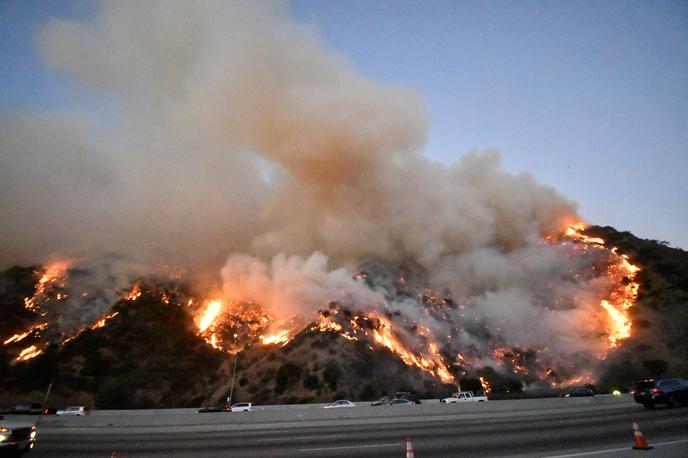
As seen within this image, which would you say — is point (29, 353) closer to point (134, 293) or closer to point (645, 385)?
A: point (134, 293)

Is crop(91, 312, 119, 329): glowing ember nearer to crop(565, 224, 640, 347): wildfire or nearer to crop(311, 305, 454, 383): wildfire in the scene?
crop(311, 305, 454, 383): wildfire

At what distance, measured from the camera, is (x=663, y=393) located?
23.7 metres

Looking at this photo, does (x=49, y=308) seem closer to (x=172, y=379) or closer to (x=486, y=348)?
(x=172, y=379)

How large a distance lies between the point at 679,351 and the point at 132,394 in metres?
115

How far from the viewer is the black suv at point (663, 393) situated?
77.0 ft

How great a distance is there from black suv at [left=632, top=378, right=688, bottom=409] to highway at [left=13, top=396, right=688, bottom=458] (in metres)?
4.08

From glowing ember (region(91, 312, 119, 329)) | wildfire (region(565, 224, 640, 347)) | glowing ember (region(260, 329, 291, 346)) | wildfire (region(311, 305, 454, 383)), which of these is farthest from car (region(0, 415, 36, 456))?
glowing ember (region(91, 312, 119, 329))

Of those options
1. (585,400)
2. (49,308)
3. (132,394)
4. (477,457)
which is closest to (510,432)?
(477,457)

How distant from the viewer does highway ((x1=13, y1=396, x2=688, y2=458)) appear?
1278 cm

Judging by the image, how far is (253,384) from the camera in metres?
89.4

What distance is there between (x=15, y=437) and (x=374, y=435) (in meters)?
14.1

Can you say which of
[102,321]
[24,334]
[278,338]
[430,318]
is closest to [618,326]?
[430,318]

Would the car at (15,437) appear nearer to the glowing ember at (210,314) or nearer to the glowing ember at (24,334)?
the glowing ember at (210,314)

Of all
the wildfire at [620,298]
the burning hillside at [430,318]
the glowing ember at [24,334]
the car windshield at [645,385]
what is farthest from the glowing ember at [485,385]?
the glowing ember at [24,334]
